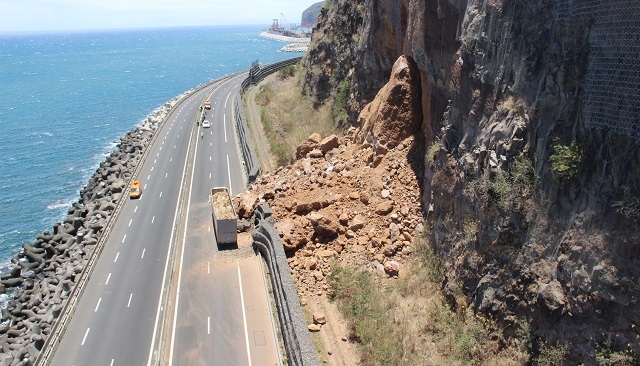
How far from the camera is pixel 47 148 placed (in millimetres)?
74750

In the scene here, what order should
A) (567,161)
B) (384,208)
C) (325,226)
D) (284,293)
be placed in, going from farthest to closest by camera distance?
1. (325,226)
2. (384,208)
3. (284,293)
4. (567,161)

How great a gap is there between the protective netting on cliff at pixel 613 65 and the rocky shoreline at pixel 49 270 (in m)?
Result: 27.8

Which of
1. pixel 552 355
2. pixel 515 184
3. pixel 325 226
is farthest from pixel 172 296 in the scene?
pixel 552 355

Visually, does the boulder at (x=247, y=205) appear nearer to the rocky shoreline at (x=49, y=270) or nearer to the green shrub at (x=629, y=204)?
the rocky shoreline at (x=49, y=270)

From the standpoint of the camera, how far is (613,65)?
15422mm

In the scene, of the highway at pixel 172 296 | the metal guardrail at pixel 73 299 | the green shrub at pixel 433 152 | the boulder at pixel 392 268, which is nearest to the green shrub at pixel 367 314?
the boulder at pixel 392 268

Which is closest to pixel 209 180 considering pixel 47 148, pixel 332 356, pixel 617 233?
pixel 332 356

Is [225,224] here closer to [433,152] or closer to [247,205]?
[247,205]

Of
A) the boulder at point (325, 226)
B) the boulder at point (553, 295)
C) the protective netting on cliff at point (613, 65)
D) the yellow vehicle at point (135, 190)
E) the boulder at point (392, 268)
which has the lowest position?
the yellow vehicle at point (135, 190)

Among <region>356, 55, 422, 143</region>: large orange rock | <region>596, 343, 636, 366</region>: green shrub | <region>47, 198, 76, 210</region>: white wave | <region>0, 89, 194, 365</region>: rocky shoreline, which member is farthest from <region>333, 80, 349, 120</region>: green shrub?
<region>596, 343, 636, 366</region>: green shrub

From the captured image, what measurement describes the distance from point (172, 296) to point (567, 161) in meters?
21.0

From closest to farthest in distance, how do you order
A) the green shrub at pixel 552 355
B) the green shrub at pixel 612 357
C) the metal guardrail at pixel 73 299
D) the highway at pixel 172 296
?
the green shrub at pixel 612 357 < the green shrub at pixel 552 355 < the highway at pixel 172 296 < the metal guardrail at pixel 73 299

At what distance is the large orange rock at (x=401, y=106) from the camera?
31.0 meters

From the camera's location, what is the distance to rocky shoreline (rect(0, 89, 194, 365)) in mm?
29453
